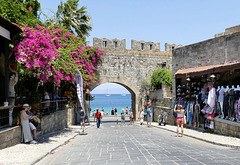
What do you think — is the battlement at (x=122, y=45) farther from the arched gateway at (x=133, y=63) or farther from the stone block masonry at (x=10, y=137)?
the stone block masonry at (x=10, y=137)

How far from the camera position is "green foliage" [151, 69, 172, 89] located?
2630 centimetres

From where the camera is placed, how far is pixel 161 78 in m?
27.0

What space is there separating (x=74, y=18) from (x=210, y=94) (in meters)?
14.7

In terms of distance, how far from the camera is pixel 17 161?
6.89 meters

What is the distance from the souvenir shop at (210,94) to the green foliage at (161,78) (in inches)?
303

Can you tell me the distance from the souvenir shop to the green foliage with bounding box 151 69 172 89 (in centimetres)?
771

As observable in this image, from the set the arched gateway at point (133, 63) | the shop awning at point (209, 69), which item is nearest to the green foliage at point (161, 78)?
the arched gateway at point (133, 63)

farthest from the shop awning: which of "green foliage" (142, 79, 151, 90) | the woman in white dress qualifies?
"green foliage" (142, 79, 151, 90)

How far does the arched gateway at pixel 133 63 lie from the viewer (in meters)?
28.6

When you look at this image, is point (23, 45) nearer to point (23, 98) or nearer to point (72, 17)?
point (23, 98)

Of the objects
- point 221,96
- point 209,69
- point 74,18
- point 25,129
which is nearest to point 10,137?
point 25,129

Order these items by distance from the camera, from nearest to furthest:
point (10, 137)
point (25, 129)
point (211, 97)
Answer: point (10, 137) < point (25, 129) < point (211, 97)

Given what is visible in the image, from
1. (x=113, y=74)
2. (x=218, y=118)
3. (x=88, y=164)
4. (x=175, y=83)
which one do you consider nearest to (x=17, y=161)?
(x=88, y=164)

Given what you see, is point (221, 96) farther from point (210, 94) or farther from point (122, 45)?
point (122, 45)
